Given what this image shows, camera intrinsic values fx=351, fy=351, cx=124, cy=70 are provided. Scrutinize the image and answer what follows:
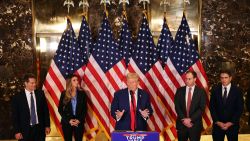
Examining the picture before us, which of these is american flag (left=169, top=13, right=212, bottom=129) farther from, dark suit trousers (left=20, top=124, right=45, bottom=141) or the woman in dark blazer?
dark suit trousers (left=20, top=124, right=45, bottom=141)

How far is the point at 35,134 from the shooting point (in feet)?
18.2

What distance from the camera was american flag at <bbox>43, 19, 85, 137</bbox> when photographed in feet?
21.7

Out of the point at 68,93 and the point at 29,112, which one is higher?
the point at 68,93

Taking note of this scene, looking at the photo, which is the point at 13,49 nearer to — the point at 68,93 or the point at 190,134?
the point at 68,93

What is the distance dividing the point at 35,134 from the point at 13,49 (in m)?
2.94

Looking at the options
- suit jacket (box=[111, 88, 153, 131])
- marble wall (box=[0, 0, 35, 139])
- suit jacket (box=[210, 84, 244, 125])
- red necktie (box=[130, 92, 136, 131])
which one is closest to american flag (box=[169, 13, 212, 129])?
suit jacket (box=[210, 84, 244, 125])

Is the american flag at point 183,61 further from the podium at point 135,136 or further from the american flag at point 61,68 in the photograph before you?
the podium at point 135,136

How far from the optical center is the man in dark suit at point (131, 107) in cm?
506

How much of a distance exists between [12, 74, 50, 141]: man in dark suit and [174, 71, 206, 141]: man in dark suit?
224 centimetres

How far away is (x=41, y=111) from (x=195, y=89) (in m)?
2.51

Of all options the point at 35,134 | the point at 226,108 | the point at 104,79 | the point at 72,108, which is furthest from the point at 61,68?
the point at 226,108

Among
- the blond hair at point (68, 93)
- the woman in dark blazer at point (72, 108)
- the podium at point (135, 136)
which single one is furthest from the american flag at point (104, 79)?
the podium at point (135, 136)

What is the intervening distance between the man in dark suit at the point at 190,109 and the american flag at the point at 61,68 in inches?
85.3

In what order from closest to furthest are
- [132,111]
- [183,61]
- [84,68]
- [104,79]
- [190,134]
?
[132,111] → [190,134] → [104,79] → [84,68] → [183,61]
